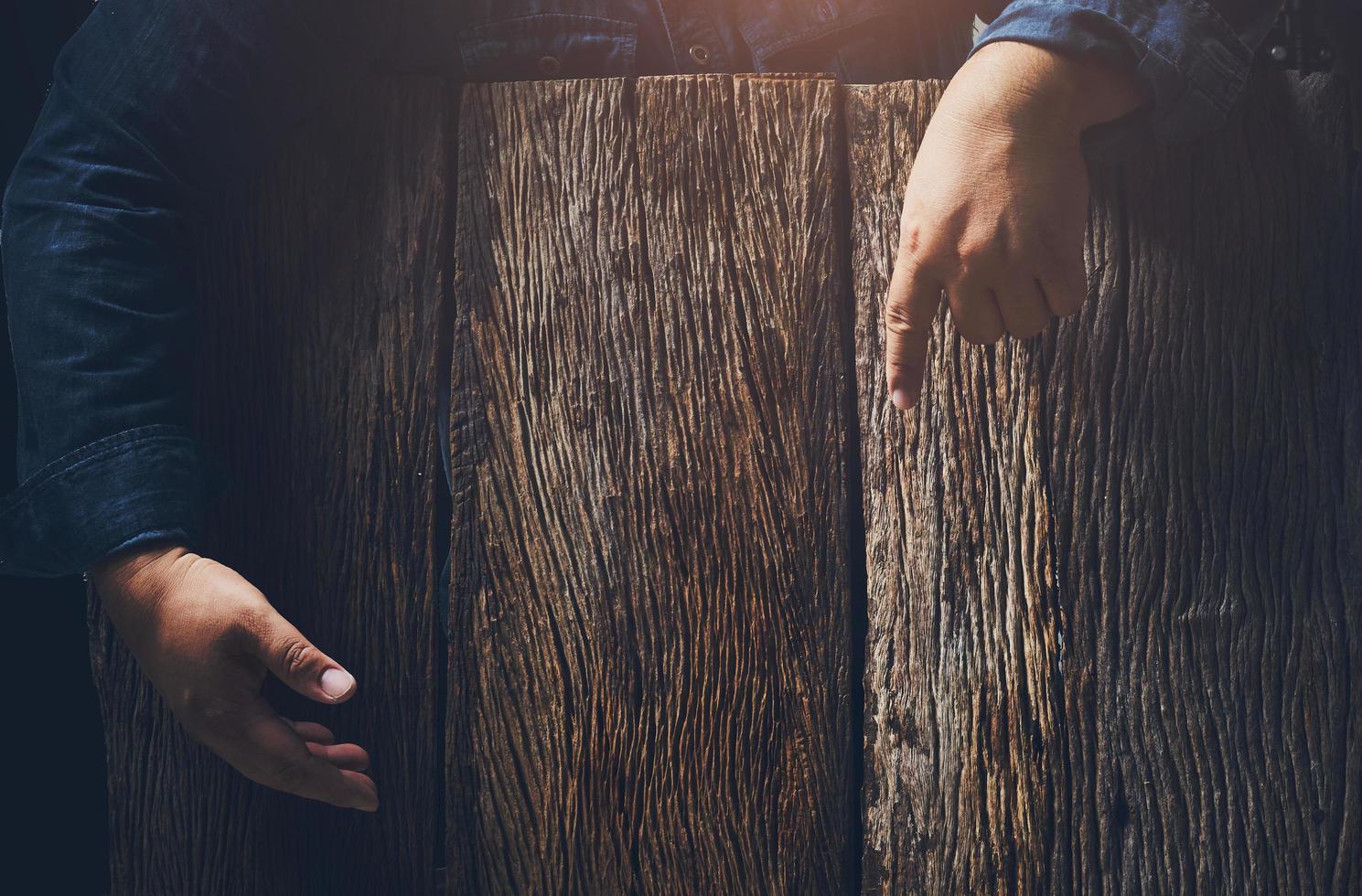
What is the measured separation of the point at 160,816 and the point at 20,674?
27 cm

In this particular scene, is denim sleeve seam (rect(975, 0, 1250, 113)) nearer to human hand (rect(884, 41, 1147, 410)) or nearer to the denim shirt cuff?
human hand (rect(884, 41, 1147, 410))

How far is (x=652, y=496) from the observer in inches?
31.6

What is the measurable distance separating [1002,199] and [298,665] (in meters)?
0.64

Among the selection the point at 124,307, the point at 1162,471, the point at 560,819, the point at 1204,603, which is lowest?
the point at 560,819

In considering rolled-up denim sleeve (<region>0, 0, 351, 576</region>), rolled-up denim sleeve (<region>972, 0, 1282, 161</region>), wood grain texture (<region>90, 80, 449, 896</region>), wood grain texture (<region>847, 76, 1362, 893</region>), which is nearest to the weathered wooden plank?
wood grain texture (<region>847, 76, 1362, 893</region>)

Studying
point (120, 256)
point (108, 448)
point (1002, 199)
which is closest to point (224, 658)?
point (108, 448)

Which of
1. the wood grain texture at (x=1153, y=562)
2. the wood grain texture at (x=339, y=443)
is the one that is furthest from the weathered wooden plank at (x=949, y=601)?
the wood grain texture at (x=339, y=443)

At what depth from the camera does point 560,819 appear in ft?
2.62

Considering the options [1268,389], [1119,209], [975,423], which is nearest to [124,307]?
[975,423]

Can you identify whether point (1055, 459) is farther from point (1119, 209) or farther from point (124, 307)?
point (124, 307)

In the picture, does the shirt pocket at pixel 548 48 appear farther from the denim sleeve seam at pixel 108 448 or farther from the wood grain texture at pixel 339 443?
the denim sleeve seam at pixel 108 448

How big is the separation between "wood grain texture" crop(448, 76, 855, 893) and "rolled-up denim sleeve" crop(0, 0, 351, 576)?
20 cm

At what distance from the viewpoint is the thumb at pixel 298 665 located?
720 millimetres

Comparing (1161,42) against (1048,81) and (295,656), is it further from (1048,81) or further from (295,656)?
(295,656)
